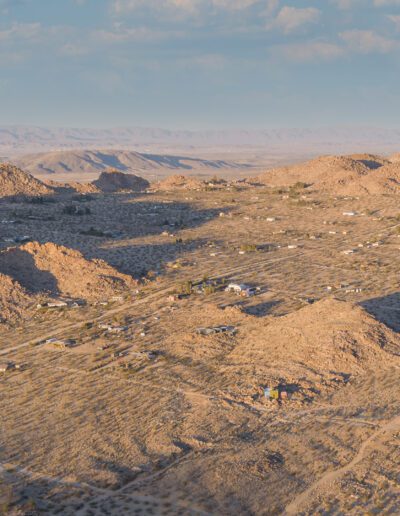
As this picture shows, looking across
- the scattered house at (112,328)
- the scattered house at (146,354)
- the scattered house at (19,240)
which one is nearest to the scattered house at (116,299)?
the scattered house at (112,328)

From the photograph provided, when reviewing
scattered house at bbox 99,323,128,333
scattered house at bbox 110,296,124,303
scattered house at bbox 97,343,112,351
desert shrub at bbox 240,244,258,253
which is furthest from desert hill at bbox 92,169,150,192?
scattered house at bbox 97,343,112,351

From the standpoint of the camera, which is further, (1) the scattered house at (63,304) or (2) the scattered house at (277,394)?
(1) the scattered house at (63,304)

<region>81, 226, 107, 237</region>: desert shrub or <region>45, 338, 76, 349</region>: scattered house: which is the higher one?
<region>81, 226, 107, 237</region>: desert shrub

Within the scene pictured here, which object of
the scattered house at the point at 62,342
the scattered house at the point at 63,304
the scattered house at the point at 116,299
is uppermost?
the scattered house at the point at 116,299

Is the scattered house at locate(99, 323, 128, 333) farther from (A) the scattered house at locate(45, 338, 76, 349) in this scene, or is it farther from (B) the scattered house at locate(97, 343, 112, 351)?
(A) the scattered house at locate(45, 338, 76, 349)

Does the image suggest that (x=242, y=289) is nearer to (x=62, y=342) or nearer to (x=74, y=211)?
(x=62, y=342)

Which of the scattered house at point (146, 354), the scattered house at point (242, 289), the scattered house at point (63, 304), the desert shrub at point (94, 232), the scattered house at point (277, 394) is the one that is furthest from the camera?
the desert shrub at point (94, 232)

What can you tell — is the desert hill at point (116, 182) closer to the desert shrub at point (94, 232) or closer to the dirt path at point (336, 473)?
the desert shrub at point (94, 232)
